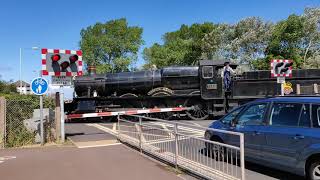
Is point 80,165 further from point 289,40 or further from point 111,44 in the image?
point 111,44

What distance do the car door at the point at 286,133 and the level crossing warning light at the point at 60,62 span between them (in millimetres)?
8512

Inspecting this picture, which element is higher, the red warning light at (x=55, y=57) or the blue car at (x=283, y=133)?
the red warning light at (x=55, y=57)

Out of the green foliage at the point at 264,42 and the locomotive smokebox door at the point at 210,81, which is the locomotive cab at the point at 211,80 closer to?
the locomotive smokebox door at the point at 210,81

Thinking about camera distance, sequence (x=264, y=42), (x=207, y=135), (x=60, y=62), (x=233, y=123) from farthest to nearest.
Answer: (x=264, y=42) < (x=60, y=62) < (x=233, y=123) < (x=207, y=135)

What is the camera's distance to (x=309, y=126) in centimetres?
766

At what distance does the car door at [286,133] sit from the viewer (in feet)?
25.4

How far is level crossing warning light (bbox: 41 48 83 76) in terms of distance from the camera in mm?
14617

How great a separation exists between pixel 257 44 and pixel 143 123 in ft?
141

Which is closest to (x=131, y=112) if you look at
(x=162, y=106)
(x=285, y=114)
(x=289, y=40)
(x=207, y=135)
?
(x=162, y=106)

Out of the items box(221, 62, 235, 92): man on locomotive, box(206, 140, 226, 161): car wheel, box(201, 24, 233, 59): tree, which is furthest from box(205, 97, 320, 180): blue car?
box(201, 24, 233, 59): tree

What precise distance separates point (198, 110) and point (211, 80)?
188 cm

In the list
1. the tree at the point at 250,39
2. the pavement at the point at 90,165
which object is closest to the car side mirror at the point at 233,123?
the pavement at the point at 90,165

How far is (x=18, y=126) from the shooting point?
14.4 m

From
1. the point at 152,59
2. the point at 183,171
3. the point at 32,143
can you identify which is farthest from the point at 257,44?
the point at 183,171
